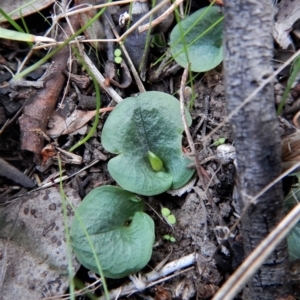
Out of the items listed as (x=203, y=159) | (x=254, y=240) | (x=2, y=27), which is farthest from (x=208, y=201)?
(x=2, y=27)

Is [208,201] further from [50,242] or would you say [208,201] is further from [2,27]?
[2,27]

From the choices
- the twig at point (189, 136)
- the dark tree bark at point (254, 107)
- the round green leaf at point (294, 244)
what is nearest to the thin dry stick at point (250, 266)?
the dark tree bark at point (254, 107)

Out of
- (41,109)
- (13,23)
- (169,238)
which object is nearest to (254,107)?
(169,238)

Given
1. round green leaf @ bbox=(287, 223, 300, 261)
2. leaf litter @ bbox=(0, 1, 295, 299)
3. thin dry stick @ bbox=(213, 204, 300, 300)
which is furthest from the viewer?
leaf litter @ bbox=(0, 1, 295, 299)

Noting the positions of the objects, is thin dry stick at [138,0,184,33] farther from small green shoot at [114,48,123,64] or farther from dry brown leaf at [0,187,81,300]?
dry brown leaf at [0,187,81,300]

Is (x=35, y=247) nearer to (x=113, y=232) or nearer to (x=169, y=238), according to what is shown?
(x=113, y=232)

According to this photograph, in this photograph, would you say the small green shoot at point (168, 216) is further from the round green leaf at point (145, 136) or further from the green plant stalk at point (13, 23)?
the green plant stalk at point (13, 23)

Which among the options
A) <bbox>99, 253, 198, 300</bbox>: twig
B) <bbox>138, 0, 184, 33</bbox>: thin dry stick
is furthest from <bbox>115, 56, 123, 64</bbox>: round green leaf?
<bbox>99, 253, 198, 300</bbox>: twig
